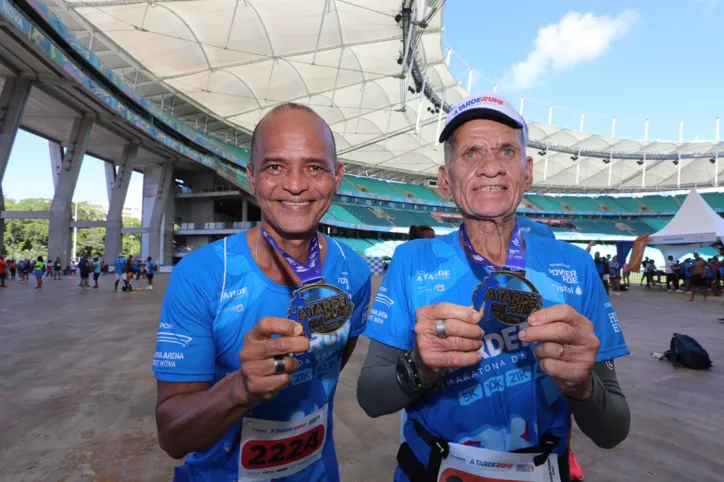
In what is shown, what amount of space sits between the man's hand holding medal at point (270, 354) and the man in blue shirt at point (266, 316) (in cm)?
20

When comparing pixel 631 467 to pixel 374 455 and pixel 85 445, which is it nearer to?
pixel 374 455

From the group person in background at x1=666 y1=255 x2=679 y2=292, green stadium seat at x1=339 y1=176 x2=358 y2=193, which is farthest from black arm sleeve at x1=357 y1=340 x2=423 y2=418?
green stadium seat at x1=339 y1=176 x2=358 y2=193

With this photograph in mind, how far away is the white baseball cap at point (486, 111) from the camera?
1.67 meters

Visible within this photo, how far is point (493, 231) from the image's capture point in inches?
68.2

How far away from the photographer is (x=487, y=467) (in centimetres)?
151

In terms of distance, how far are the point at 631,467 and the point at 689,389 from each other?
2.68m

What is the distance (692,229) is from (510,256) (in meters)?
24.6

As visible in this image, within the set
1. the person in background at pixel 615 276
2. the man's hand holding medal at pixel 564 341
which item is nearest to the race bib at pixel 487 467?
the man's hand holding medal at pixel 564 341

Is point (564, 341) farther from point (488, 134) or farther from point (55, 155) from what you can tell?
point (55, 155)

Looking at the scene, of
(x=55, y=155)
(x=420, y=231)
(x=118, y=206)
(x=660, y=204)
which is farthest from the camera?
(x=660, y=204)

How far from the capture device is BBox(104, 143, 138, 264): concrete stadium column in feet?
94.3

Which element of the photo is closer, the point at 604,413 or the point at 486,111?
the point at 604,413

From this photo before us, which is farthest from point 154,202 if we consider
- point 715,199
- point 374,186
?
point 715,199

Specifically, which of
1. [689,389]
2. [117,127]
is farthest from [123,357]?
[117,127]
